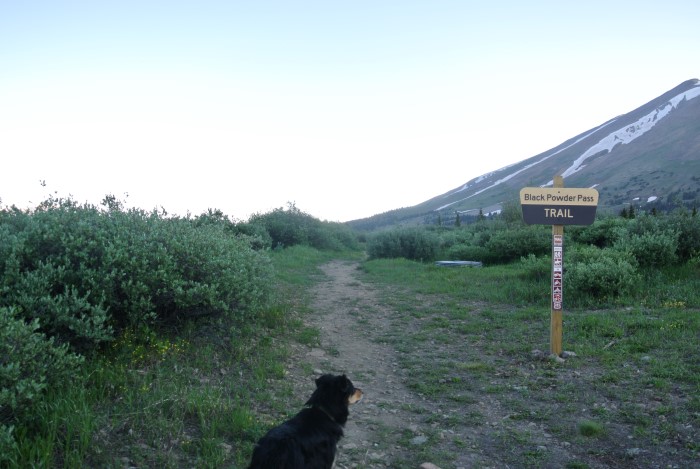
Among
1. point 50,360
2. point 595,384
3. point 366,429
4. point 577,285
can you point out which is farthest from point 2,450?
point 577,285

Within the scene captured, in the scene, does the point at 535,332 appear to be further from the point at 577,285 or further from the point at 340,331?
the point at 340,331

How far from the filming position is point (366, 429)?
4805 mm

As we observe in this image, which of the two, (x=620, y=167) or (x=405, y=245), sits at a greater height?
(x=620, y=167)

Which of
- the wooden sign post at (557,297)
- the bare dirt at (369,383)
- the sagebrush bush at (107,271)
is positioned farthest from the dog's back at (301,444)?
the wooden sign post at (557,297)

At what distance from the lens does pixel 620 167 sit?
95.6 metres

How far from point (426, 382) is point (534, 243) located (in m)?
12.5

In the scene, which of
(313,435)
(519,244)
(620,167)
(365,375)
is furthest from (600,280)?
(620,167)

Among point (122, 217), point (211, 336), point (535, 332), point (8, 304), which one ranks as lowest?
point (535, 332)

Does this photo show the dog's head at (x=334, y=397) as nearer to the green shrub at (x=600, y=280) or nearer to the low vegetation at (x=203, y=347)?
the low vegetation at (x=203, y=347)

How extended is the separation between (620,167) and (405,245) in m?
88.8

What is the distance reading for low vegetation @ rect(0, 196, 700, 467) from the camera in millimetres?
3711

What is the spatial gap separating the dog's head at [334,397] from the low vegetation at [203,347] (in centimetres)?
79

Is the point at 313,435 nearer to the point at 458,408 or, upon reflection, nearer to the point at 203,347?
the point at 458,408

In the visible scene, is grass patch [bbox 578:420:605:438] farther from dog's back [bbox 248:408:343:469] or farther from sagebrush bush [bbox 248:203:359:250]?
sagebrush bush [bbox 248:203:359:250]
